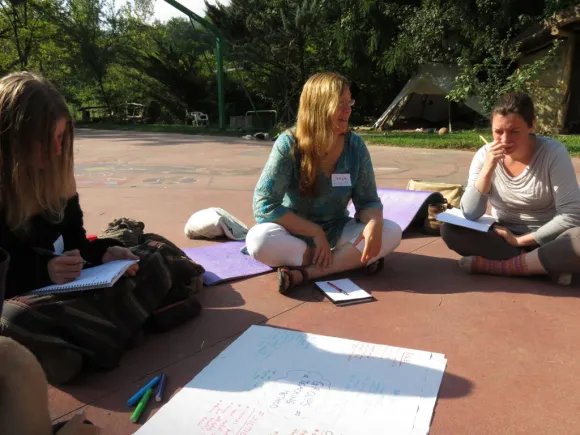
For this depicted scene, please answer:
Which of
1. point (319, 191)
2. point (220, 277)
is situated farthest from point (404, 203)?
point (220, 277)

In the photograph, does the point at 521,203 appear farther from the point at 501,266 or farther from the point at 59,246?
the point at 59,246

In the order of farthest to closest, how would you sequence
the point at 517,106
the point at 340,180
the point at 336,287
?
the point at 340,180 → the point at 336,287 → the point at 517,106

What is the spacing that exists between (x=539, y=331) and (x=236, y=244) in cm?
201

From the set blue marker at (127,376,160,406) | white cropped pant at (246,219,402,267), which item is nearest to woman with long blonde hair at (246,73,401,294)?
white cropped pant at (246,219,402,267)

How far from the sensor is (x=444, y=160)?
8531 mm

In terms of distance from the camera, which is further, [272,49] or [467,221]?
[272,49]

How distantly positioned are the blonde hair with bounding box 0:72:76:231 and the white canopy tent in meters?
13.1

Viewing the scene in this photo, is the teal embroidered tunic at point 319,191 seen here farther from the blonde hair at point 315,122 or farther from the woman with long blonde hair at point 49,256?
the woman with long blonde hair at point 49,256

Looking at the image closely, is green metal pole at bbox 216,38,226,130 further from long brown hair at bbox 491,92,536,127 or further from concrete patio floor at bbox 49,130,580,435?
long brown hair at bbox 491,92,536,127

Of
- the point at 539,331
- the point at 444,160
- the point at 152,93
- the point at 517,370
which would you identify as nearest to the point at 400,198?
the point at 539,331

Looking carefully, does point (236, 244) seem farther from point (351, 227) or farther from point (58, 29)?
point (58, 29)

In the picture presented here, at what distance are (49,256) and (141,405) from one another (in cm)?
70

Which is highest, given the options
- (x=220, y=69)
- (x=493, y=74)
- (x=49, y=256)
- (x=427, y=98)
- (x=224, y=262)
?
(x=220, y=69)

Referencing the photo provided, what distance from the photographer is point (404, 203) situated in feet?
13.0
